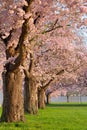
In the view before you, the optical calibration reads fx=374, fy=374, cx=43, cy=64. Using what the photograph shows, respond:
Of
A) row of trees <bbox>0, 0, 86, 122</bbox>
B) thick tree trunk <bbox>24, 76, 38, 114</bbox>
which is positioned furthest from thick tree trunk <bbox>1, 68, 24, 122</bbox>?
thick tree trunk <bbox>24, 76, 38, 114</bbox>

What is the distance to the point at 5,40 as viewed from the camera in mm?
18156

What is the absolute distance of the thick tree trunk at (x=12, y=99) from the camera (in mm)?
17812

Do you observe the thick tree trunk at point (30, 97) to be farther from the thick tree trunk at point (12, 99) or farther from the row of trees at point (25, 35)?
the thick tree trunk at point (12, 99)

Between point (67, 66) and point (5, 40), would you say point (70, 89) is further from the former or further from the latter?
point (5, 40)

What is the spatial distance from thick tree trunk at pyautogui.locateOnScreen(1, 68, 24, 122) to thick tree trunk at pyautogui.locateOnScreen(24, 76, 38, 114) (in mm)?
8190

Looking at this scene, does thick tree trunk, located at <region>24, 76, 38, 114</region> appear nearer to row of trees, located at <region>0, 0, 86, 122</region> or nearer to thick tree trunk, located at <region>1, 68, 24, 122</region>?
row of trees, located at <region>0, 0, 86, 122</region>

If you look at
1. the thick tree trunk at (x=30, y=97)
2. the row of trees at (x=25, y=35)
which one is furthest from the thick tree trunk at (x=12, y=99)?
the thick tree trunk at (x=30, y=97)

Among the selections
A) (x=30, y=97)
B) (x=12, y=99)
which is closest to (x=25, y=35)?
(x=12, y=99)

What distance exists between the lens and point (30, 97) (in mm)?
27312

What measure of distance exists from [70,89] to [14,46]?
5404 centimetres

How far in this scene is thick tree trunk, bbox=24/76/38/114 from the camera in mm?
26625

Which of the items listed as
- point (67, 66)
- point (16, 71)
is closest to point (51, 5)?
point (16, 71)

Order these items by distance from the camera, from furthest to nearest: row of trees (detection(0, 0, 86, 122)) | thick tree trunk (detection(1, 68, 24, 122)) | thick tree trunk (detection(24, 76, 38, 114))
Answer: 1. thick tree trunk (detection(24, 76, 38, 114))
2. thick tree trunk (detection(1, 68, 24, 122))
3. row of trees (detection(0, 0, 86, 122))

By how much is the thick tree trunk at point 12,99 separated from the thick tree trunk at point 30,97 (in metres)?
8.19
